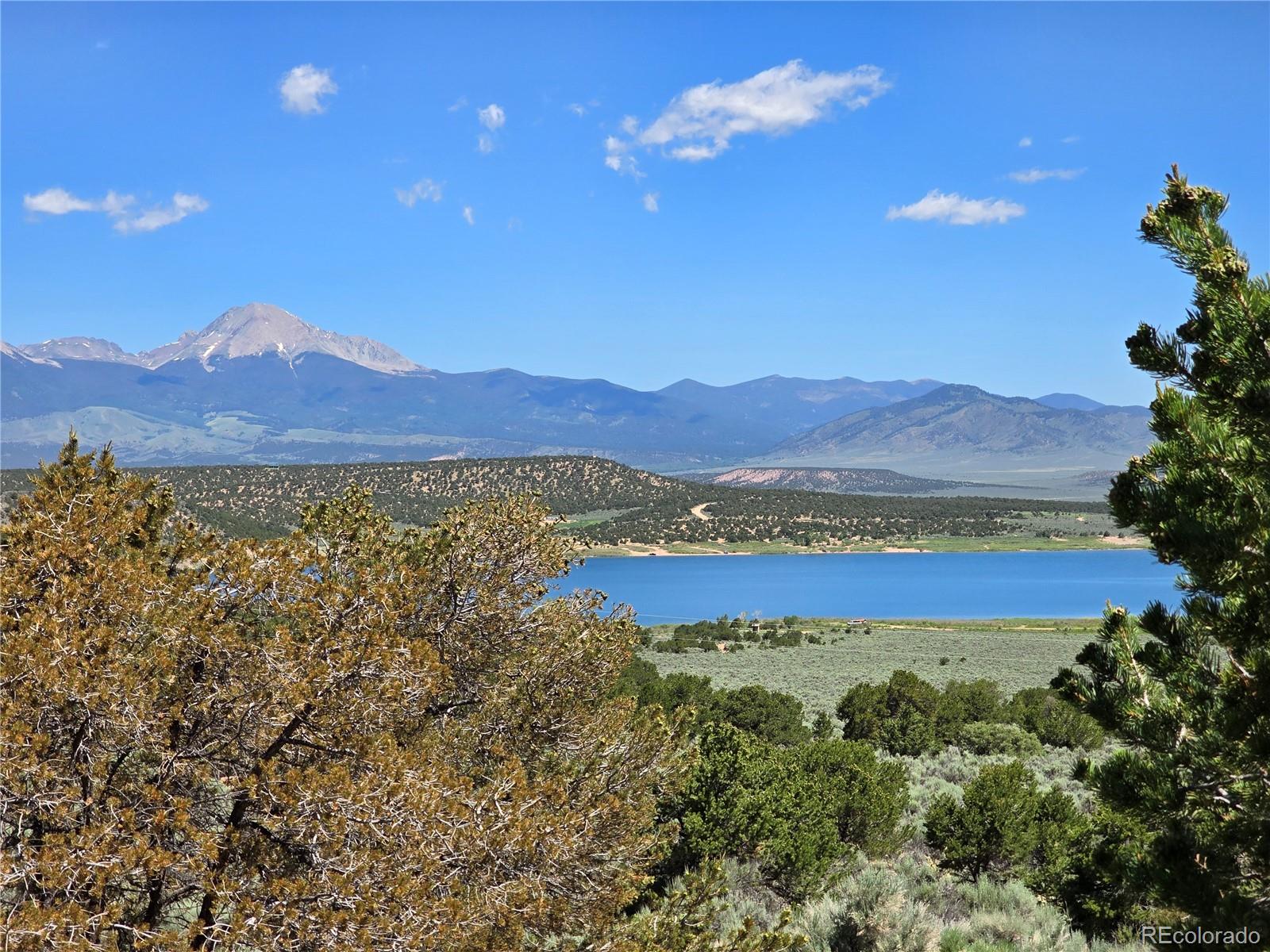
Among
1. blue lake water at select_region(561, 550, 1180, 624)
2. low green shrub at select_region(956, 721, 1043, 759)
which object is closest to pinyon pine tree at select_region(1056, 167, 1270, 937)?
low green shrub at select_region(956, 721, 1043, 759)

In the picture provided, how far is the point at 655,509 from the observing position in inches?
5310

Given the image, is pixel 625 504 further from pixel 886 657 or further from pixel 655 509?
pixel 886 657

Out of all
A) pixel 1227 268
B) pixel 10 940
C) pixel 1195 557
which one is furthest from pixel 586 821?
pixel 1227 268

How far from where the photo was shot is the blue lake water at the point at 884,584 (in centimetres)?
7369

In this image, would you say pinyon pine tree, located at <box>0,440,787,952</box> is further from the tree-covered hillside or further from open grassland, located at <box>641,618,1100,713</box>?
the tree-covered hillside

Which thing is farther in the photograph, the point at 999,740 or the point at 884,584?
the point at 884,584

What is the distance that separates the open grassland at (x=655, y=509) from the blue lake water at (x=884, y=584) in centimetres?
568

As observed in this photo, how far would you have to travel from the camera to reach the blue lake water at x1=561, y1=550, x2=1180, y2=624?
73688mm

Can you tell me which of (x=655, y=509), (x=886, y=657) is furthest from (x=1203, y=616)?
(x=655, y=509)

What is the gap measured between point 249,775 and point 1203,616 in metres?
4.27

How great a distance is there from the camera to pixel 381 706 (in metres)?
4.71

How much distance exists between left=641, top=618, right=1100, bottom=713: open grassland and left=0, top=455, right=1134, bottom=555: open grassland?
45.9 metres

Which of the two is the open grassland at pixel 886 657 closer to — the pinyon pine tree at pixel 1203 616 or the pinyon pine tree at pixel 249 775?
the pinyon pine tree at pixel 249 775

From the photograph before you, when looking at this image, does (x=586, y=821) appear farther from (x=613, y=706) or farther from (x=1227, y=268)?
(x=1227, y=268)
